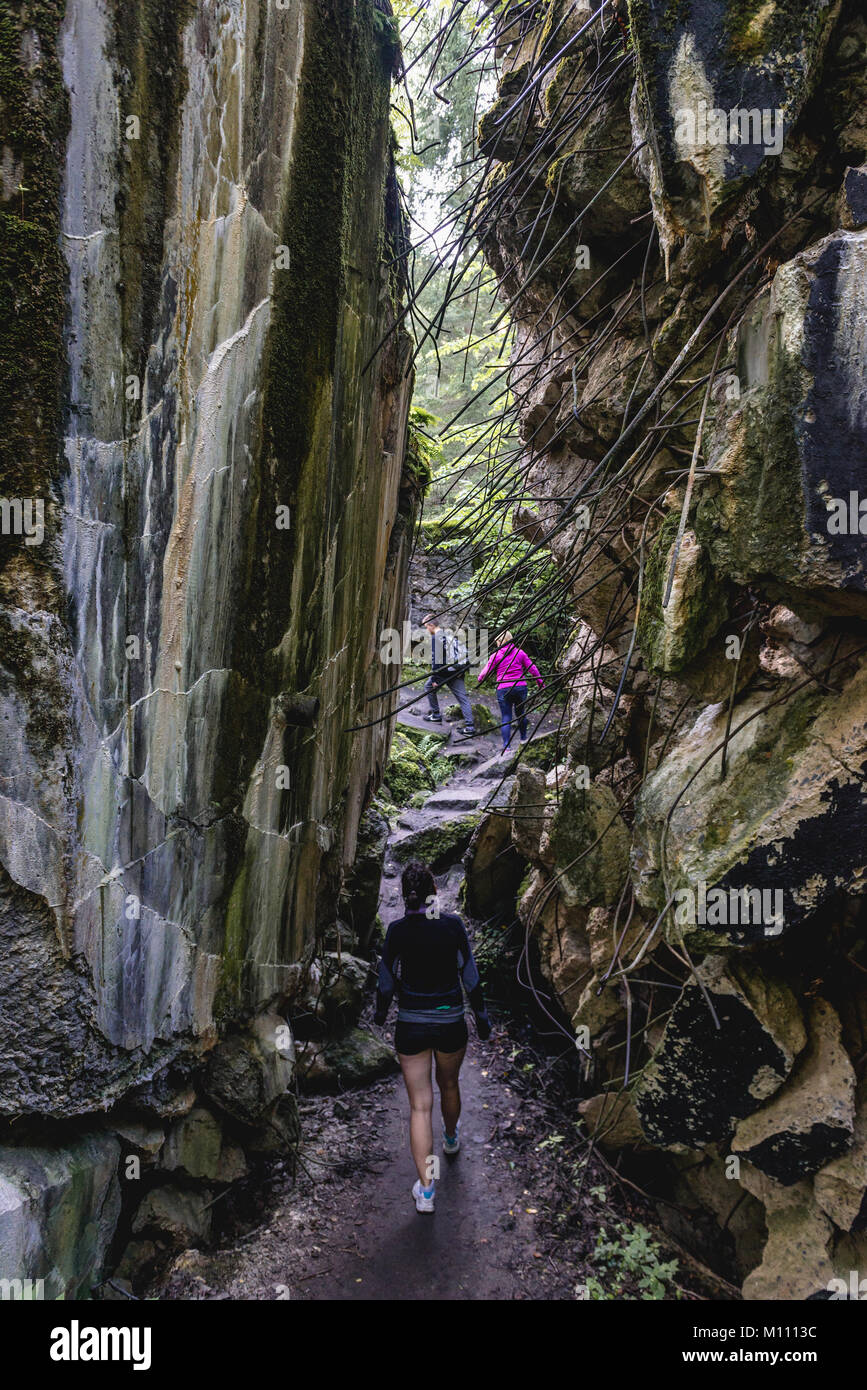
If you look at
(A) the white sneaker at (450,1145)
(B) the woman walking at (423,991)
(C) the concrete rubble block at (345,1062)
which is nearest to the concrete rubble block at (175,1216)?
(B) the woman walking at (423,991)

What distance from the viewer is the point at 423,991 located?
4.58 metres

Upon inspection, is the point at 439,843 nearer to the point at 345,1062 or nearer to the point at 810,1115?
the point at 345,1062

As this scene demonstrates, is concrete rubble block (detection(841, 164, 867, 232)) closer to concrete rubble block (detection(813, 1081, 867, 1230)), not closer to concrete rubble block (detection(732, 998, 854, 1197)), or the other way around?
concrete rubble block (detection(732, 998, 854, 1197))

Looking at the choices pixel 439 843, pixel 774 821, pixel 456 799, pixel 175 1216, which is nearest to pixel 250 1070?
pixel 175 1216

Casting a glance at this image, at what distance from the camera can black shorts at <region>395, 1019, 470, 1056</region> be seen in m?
4.56

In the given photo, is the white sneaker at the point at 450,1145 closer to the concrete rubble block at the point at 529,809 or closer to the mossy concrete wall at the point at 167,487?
the mossy concrete wall at the point at 167,487

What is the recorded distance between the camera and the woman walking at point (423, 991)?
4555mm

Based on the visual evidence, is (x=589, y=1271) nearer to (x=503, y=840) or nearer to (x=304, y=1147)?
(x=304, y=1147)

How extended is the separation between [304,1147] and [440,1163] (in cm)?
100

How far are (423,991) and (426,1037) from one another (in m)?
0.29

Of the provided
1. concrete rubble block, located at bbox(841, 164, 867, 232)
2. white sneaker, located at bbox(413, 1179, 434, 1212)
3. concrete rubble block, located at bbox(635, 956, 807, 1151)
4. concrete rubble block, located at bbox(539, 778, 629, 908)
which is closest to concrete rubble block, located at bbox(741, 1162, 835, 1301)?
concrete rubble block, located at bbox(635, 956, 807, 1151)
